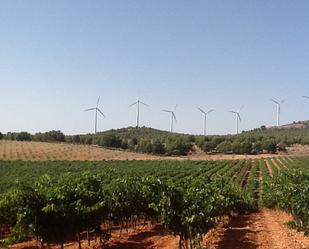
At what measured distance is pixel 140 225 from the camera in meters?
36.9

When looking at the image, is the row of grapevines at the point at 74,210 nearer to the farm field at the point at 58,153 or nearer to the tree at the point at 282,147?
the farm field at the point at 58,153

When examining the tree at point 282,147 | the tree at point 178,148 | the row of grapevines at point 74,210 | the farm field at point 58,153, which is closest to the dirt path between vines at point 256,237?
the row of grapevines at point 74,210

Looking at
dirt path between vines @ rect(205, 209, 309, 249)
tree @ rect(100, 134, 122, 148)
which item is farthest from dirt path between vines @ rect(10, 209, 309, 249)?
tree @ rect(100, 134, 122, 148)

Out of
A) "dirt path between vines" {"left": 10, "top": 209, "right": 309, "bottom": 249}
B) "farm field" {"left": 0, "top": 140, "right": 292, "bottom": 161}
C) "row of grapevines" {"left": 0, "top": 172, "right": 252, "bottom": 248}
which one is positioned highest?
"farm field" {"left": 0, "top": 140, "right": 292, "bottom": 161}

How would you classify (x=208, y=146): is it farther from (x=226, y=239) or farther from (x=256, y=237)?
(x=226, y=239)

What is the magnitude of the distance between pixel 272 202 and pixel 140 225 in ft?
59.2

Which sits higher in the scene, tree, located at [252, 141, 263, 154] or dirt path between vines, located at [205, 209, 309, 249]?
tree, located at [252, 141, 263, 154]

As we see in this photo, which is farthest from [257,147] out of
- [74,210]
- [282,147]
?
[74,210]

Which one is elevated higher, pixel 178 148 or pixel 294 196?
pixel 178 148

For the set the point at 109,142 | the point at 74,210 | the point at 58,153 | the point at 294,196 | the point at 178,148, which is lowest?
the point at 74,210

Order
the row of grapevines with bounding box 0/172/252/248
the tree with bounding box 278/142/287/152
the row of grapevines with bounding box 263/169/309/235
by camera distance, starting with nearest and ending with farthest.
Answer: the row of grapevines with bounding box 0/172/252/248
the row of grapevines with bounding box 263/169/309/235
the tree with bounding box 278/142/287/152

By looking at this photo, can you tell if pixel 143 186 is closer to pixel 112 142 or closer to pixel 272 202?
pixel 272 202

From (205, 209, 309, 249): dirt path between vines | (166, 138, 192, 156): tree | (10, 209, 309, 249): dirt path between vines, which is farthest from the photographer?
(166, 138, 192, 156): tree

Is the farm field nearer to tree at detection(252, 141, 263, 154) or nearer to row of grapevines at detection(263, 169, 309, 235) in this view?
tree at detection(252, 141, 263, 154)
